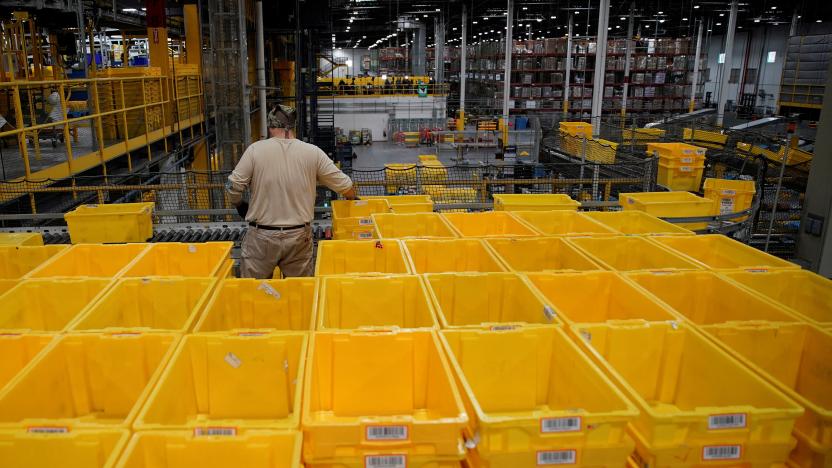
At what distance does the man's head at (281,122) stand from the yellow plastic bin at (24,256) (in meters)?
1.93

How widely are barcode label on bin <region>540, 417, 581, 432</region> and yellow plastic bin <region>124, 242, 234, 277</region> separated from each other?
3041mm

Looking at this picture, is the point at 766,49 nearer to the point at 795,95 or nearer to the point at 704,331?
the point at 795,95

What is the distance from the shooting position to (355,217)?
→ 19.8 ft

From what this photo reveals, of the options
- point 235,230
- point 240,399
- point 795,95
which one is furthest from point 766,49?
point 240,399

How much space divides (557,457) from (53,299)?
3.38 metres

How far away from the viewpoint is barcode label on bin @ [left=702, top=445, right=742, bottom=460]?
7.78ft

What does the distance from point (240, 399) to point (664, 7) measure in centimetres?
3086

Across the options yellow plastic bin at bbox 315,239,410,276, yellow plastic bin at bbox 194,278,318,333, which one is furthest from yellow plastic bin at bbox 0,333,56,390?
yellow plastic bin at bbox 315,239,410,276

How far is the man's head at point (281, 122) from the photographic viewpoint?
4551mm

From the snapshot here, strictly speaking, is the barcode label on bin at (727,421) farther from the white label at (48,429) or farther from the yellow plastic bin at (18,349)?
the yellow plastic bin at (18,349)

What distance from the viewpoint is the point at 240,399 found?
10.2ft

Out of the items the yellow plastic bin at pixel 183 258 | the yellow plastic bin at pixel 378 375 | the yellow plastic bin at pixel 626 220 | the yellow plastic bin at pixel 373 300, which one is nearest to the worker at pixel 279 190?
the yellow plastic bin at pixel 183 258

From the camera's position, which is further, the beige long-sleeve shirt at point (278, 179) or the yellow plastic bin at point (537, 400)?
the beige long-sleeve shirt at point (278, 179)

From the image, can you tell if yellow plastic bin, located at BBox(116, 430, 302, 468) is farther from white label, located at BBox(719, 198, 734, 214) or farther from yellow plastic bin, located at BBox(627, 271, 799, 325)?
white label, located at BBox(719, 198, 734, 214)
